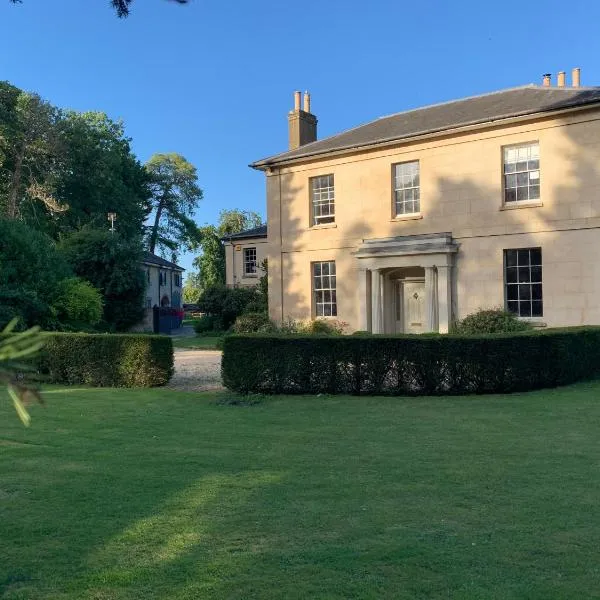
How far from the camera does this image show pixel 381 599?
3.76 metres

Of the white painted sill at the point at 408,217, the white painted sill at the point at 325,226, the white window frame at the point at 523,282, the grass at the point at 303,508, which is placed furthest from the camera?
the white painted sill at the point at 325,226

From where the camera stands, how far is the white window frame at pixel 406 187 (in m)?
22.6

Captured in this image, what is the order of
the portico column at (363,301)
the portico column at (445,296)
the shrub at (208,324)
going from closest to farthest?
1. the portico column at (445,296)
2. the portico column at (363,301)
3. the shrub at (208,324)

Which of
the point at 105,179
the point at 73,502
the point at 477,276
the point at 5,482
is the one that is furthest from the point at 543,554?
the point at 105,179

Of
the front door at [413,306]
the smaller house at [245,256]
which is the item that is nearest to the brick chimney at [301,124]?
the front door at [413,306]

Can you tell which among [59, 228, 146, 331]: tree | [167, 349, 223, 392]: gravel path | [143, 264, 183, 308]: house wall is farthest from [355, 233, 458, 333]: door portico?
[143, 264, 183, 308]: house wall

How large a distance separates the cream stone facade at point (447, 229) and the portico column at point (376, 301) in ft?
0.13

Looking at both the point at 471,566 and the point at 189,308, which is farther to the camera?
the point at 189,308

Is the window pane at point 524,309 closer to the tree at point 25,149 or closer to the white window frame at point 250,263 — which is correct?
the white window frame at point 250,263

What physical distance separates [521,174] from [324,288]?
27.8ft

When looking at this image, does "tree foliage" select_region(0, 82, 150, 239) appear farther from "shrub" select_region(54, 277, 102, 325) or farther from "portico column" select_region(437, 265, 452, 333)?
Result: "portico column" select_region(437, 265, 452, 333)

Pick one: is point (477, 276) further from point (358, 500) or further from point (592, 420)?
point (358, 500)

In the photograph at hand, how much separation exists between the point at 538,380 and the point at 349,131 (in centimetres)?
1652

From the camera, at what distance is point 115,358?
46.3ft
